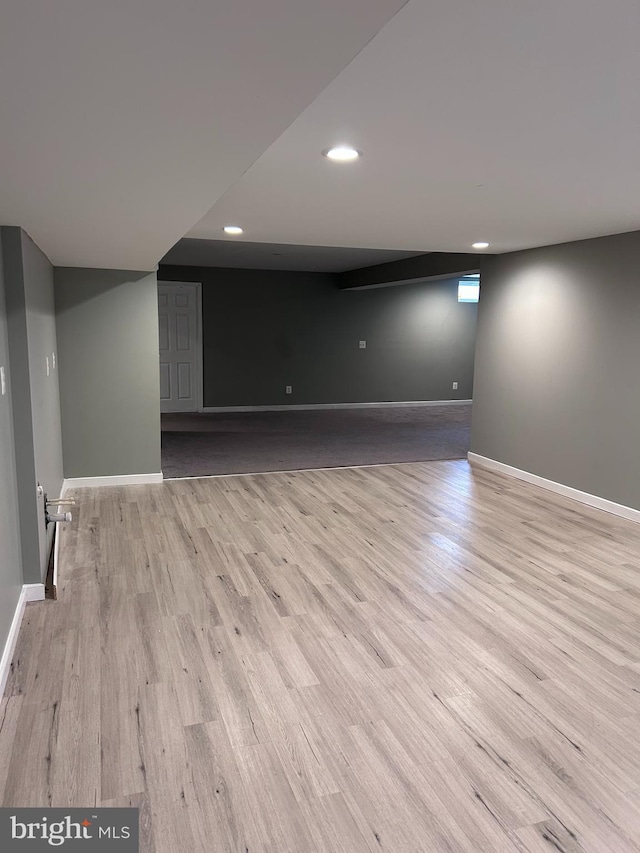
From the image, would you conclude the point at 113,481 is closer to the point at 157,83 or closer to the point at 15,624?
the point at 15,624

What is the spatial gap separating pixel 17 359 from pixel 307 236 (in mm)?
2491

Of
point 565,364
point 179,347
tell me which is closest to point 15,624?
point 565,364

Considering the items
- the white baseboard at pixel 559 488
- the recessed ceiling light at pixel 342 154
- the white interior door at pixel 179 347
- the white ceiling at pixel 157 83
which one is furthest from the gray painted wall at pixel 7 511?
the white interior door at pixel 179 347

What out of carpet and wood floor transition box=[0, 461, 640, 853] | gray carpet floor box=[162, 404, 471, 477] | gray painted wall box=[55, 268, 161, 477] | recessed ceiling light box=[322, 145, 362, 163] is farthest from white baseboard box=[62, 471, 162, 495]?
recessed ceiling light box=[322, 145, 362, 163]

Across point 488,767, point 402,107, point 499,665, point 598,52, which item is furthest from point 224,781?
point 598,52

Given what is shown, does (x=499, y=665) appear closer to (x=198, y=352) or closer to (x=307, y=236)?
(x=307, y=236)

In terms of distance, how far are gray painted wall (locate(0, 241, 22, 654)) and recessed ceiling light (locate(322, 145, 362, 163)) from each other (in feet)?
4.95

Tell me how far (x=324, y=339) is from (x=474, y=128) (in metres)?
7.79

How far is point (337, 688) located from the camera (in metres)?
2.30

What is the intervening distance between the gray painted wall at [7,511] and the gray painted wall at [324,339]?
6559 millimetres

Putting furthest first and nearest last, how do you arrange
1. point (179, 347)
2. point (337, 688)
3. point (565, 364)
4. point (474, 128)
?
1. point (179, 347)
2. point (565, 364)
3. point (337, 688)
4. point (474, 128)

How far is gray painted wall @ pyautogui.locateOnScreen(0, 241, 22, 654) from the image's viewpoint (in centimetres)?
246

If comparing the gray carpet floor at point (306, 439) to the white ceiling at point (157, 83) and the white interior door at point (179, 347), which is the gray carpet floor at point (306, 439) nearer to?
the white interior door at point (179, 347)

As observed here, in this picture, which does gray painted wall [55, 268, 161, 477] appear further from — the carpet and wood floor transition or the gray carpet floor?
the carpet and wood floor transition
